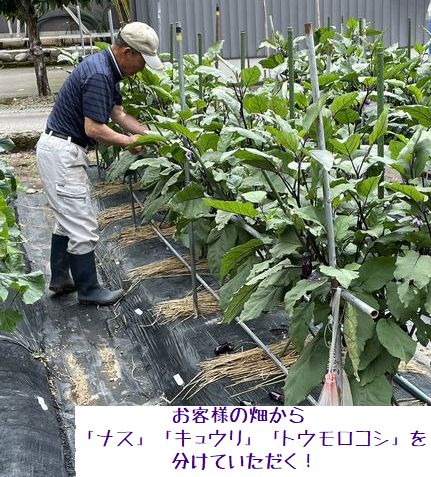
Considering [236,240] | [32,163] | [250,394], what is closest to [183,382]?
[250,394]

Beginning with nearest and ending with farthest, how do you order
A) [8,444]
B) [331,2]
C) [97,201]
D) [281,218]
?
1. [281,218]
2. [8,444]
3. [97,201]
4. [331,2]

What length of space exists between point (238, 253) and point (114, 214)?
11.5 feet

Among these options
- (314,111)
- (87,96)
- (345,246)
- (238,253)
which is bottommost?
(238,253)

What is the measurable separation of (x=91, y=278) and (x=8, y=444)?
1.93 metres

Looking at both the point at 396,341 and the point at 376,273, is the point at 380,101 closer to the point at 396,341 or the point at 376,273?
the point at 376,273

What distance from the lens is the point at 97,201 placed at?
643cm

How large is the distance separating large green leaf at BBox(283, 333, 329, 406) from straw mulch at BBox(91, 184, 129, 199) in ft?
14.5

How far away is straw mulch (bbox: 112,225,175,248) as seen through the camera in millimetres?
5203

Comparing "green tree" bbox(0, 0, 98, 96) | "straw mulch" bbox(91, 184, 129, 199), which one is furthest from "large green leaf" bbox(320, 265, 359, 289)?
"green tree" bbox(0, 0, 98, 96)

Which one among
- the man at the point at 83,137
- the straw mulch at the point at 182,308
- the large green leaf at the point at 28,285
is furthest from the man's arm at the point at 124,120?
the large green leaf at the point at 28,285

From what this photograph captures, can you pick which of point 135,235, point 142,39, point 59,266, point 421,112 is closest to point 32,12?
point 135,235

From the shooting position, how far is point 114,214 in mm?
5930

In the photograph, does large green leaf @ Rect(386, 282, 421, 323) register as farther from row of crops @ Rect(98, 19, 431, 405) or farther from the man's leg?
the man's leg

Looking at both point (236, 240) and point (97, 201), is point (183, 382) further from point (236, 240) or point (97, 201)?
point (97, 201)
